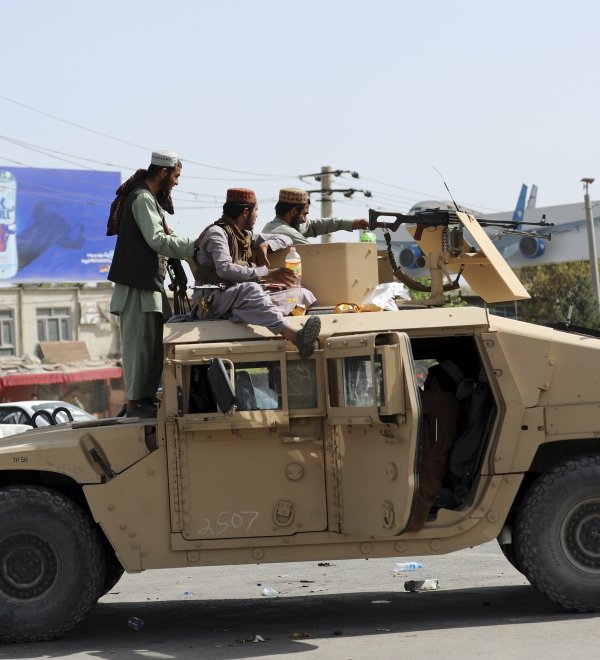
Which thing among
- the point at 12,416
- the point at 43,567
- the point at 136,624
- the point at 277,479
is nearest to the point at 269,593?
the point at 136,624

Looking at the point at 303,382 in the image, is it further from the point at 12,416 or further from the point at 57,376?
the point at 57,376

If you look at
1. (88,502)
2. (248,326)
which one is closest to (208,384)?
(248,326)

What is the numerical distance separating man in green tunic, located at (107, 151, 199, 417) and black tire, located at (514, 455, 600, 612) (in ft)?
7.73

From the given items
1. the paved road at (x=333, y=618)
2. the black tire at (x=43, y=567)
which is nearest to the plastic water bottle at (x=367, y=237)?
the paved road at (x=333, y=618)

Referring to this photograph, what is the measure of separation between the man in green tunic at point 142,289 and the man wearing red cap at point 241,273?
7.4 inches

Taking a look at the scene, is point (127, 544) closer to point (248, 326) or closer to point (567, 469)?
point (248, 326)

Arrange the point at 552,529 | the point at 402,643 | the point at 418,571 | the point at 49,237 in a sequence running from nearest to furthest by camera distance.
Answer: the point at 402,643 < the point at 552,529 < the point at 418,571 < the point at 49,237

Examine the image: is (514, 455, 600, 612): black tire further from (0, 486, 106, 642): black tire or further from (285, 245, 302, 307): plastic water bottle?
(0, 486, 106, 642): black tire

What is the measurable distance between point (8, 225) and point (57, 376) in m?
11.3

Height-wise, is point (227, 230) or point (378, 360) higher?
point (227, 230)

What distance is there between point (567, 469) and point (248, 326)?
2028 millimetres

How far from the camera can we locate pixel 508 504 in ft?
25.1

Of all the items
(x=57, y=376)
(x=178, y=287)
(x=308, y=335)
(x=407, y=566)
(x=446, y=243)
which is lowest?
(x=407, y=566)

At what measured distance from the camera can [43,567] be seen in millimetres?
7707
